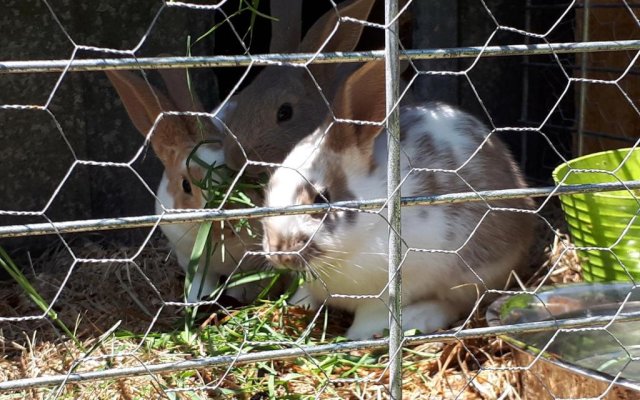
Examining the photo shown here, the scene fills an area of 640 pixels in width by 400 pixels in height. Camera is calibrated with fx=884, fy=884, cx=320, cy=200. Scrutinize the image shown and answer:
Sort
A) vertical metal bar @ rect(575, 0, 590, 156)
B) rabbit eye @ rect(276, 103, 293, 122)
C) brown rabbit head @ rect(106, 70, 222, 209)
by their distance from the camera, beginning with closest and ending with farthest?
brown rabbit head @ rect(106, 70, 222, 209) < rabbit eye @ rect(276, 103, 293, 122) < vertical metal bar @ rect(575, 0, 590, 156)

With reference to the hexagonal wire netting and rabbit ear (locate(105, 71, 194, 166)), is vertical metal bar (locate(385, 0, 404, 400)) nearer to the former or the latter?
the hexagonal wire netting

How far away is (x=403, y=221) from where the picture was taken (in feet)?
8.58

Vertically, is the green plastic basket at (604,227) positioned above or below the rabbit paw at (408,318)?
above

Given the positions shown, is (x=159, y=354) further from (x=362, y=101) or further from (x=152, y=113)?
(x=362, y=101)

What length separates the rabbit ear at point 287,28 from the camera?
10.9 ft

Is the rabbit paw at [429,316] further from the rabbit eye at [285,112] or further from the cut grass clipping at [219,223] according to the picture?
the rabbit eye at [285,112]

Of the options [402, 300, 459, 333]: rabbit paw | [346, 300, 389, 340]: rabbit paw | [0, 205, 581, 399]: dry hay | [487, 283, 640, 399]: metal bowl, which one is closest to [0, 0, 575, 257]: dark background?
[0, 205, 581, 399]: dry hay

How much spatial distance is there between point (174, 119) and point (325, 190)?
2.19ft

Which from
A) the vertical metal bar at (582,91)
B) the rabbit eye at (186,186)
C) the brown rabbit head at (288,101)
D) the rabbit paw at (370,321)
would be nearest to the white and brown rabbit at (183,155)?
the rabbit eye at (186,186)

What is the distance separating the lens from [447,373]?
7.91 ft

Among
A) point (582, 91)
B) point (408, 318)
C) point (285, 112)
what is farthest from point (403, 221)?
point (582, 91)

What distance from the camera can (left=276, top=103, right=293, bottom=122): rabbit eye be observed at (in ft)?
10.1

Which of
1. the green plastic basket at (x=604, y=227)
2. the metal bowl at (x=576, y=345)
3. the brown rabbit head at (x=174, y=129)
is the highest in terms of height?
the brown rabbit head at (x=174, y=129)

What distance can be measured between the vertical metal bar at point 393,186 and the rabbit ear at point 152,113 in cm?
105
